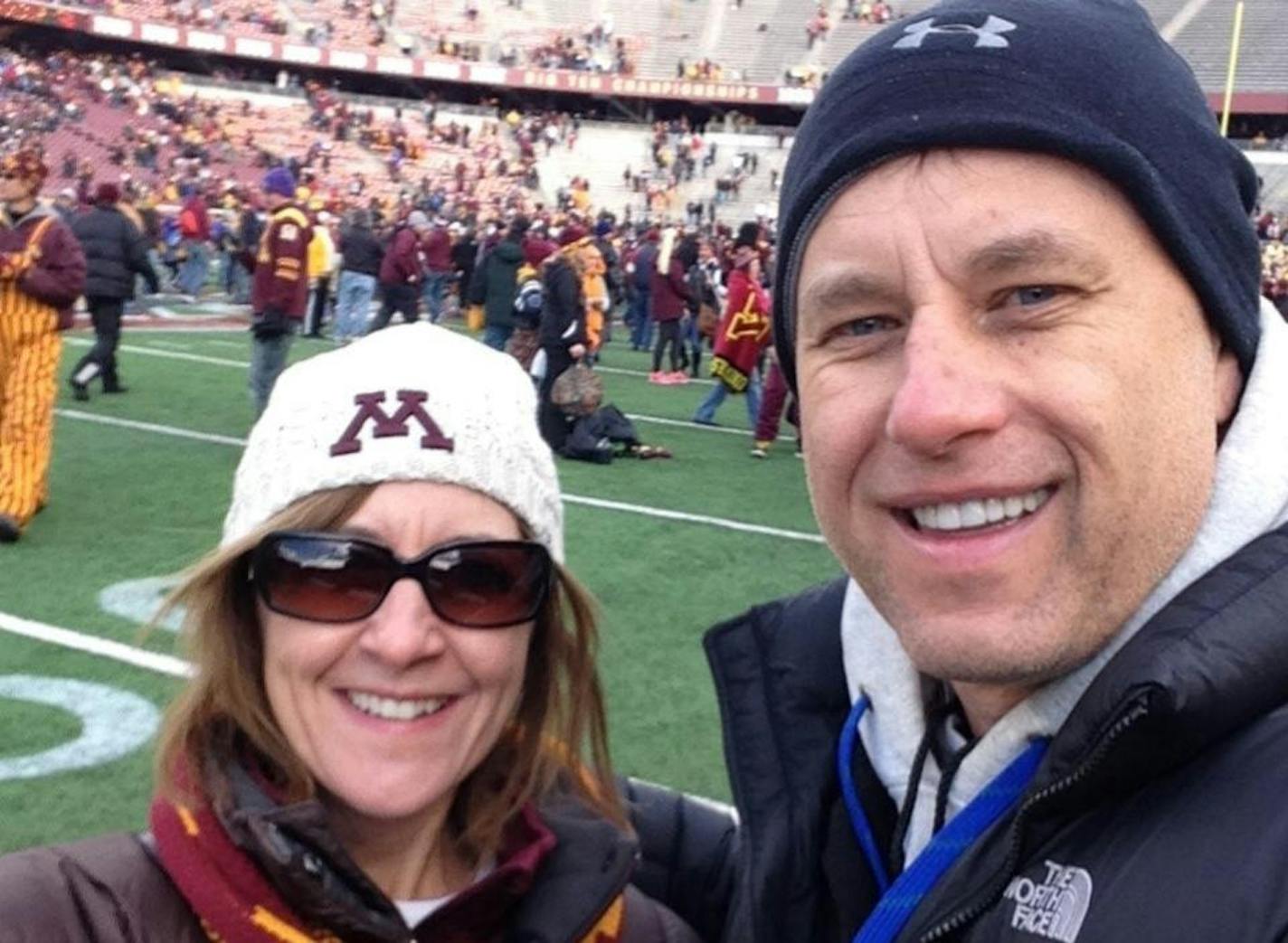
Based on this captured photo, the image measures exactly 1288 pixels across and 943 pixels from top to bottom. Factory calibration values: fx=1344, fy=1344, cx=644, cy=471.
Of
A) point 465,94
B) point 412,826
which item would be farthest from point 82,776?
point 465,94

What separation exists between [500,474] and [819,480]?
558 millimetres

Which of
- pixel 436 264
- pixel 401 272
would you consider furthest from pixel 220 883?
pixel 436 264

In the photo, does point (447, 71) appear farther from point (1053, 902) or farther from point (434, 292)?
point (1053, 902)

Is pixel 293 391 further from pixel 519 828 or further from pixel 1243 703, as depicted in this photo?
pixel 1243 703

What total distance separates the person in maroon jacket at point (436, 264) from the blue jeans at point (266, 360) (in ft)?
29.3

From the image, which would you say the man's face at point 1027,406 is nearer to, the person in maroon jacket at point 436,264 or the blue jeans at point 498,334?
the blue jeans at point 498,334

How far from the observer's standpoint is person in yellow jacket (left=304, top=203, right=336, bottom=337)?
56.2ft

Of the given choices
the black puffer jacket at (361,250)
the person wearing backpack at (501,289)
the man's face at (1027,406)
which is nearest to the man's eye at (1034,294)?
the man's face at (1027,406)

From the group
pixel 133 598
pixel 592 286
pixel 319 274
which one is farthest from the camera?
pixel 319 274

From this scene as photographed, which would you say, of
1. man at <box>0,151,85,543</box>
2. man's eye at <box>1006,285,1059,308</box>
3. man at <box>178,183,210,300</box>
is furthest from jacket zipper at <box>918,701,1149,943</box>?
man at <box>178,183,210,300</box>

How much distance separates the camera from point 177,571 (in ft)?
21.0

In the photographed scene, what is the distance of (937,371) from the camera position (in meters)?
1.24

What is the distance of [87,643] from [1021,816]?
197 inches

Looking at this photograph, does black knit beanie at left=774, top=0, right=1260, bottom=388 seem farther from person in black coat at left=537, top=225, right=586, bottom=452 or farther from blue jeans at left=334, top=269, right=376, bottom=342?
blue jeans at left=334, top=269, right=376, bottom=342
